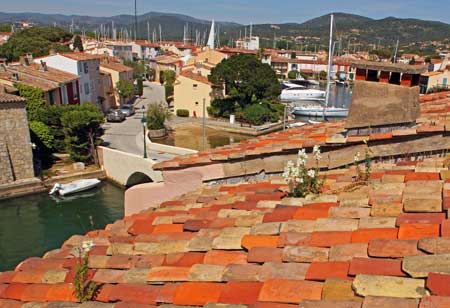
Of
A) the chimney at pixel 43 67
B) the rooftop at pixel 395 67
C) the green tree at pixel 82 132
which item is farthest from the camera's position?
the chimney at pixel 43 67

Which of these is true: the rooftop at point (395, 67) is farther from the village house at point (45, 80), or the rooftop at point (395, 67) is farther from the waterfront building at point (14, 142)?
the village house at point (45, 80)

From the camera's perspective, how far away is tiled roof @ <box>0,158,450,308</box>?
8.27 ft

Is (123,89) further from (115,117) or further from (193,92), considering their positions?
(115,117)

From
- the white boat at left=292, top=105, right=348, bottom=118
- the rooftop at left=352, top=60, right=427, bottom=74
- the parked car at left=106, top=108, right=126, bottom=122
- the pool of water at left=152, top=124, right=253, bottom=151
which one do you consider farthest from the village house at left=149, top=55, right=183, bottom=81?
the rooftop at left=352, top=60, right=427, bottom=74

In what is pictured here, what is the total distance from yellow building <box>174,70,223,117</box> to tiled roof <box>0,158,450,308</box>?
42.2 meters

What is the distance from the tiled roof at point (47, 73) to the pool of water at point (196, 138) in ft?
29.8

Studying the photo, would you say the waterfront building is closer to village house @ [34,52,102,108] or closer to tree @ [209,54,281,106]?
village house @ [34,52,102,108]

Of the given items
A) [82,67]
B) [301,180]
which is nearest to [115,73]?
[82,67]

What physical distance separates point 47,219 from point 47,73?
1792 cm

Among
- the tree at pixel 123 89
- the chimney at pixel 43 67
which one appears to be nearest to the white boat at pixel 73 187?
the chimney at pixel 43 67

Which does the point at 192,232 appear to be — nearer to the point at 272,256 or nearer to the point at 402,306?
the point at 272,256

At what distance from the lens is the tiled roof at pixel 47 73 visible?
1325 inches

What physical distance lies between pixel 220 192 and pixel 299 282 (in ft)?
10.4

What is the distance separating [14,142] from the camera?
79.6 feet
